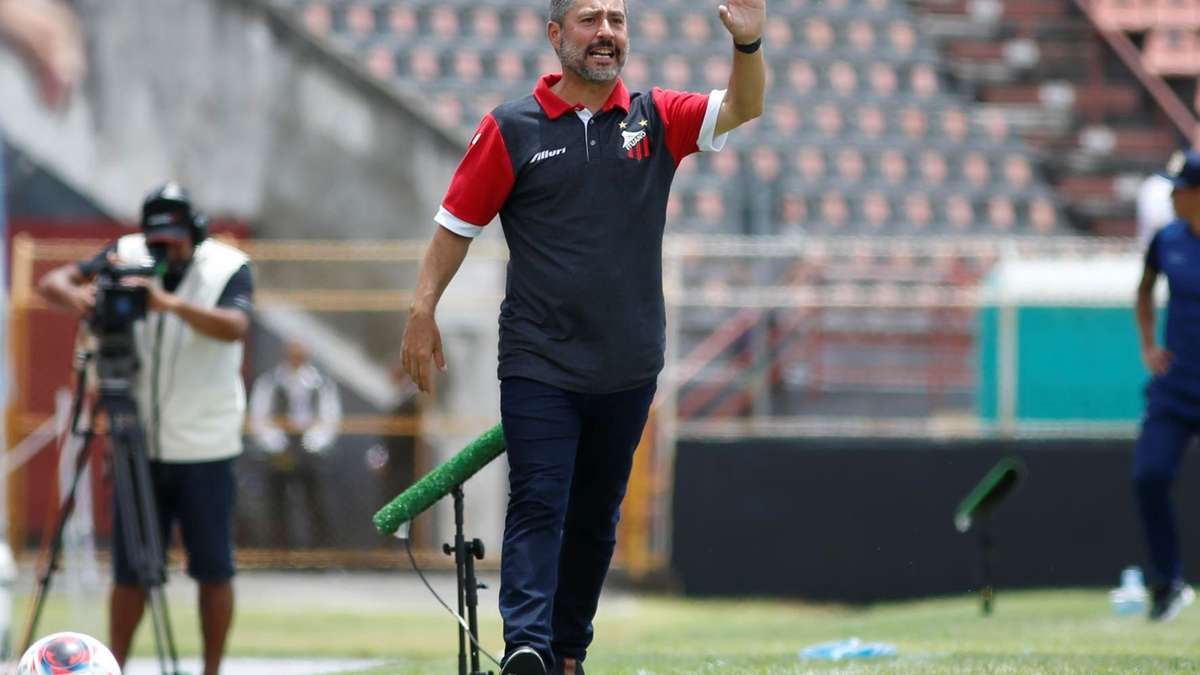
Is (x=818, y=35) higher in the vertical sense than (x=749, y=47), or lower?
higher

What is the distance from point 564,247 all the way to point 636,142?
35cm

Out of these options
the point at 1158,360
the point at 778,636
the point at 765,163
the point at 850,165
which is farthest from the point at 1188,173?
the point at 850,165

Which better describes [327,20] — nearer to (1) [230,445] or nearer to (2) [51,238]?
(2) [51,238]

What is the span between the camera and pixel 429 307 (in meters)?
5.40

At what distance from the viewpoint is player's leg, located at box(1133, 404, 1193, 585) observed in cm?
930

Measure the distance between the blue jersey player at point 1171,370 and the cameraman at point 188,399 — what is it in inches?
167

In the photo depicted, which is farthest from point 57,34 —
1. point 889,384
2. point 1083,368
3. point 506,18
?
point 1083,368

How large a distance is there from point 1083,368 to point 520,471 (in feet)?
30.2

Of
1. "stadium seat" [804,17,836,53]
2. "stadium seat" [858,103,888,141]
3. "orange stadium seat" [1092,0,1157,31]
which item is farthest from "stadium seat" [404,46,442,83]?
"orange stadium seat" [1092,0,1157,31]

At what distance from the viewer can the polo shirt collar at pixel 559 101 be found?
17.9 ft

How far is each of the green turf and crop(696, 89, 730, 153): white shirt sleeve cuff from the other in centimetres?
191

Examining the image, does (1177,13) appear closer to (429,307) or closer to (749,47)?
(749,47)

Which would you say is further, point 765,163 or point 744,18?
point 765,163

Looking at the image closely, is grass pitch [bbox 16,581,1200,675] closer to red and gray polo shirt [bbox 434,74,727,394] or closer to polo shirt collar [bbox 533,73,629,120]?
red and gray polo shirt [bbox 434,74,727,394]
